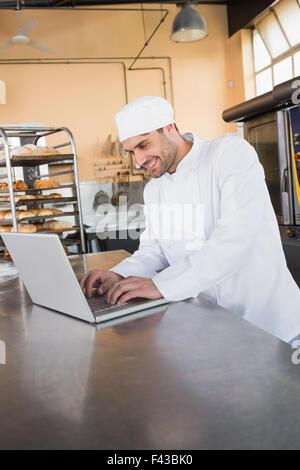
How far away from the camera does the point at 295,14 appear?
18.1 ft

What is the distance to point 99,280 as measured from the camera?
142cm

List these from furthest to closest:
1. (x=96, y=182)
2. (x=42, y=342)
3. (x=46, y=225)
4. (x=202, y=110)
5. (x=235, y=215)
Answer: (x=202, y=110) → (x=96, y=182) → (x=46, y=225) → (x=235, y=215) → (x=42, y=342)

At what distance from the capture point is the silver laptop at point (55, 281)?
100cm

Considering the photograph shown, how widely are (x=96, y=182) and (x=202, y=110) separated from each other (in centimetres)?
202

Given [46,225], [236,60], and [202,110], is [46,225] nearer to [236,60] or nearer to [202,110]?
[202,110]

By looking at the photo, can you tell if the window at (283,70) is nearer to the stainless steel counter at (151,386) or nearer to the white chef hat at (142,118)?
the white chef hat at (142,118)

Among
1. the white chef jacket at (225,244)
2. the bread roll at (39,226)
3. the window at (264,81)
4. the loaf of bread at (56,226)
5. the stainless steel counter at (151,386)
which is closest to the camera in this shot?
the stainless steel counter at (151,386)

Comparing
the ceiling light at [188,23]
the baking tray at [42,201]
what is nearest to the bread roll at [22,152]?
the baking tray at [42,201]

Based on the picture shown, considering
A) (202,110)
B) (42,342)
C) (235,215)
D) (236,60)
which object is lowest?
(42,342)

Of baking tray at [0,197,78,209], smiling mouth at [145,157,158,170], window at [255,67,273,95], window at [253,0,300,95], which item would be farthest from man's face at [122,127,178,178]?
window at [255,67,273,95]

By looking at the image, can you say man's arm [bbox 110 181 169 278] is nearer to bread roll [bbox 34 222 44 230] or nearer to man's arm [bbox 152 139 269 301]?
man's arm [bbox 152 139 269 301]

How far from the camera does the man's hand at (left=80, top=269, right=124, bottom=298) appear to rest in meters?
1.33

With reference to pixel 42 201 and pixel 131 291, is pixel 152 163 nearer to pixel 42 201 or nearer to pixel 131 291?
Answer: pixel 131 291
